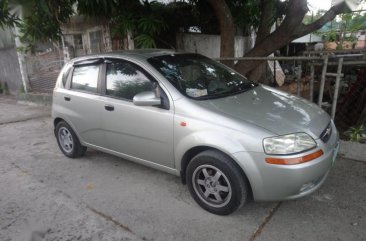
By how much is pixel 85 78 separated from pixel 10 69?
32.8 feet

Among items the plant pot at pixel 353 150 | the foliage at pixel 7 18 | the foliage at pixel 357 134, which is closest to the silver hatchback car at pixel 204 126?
the plant pot at pixel 353 150

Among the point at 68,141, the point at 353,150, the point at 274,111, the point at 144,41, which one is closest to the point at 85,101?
the point at 68,141

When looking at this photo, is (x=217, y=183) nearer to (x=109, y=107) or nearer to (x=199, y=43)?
(x=109, y=107)

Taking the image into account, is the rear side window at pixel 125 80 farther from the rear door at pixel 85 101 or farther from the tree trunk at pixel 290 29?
the tree trunk at pixel 290 29

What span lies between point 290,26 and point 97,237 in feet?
15.3

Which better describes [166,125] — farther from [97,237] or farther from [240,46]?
[240,46]

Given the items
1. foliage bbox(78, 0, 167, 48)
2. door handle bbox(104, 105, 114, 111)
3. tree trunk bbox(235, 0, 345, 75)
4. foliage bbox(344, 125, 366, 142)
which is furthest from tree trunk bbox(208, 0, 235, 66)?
door handle bbox(104, 105, 114, 111)

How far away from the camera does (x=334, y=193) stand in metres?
3.26

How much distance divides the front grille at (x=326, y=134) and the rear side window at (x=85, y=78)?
9.09 ft

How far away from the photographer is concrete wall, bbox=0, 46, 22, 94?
1170 cm

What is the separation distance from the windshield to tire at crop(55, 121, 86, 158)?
74.8 inches

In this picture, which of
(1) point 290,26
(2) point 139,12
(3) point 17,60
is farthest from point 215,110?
(3) point 17,60

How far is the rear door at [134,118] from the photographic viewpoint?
10.5 feet

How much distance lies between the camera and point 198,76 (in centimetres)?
355
